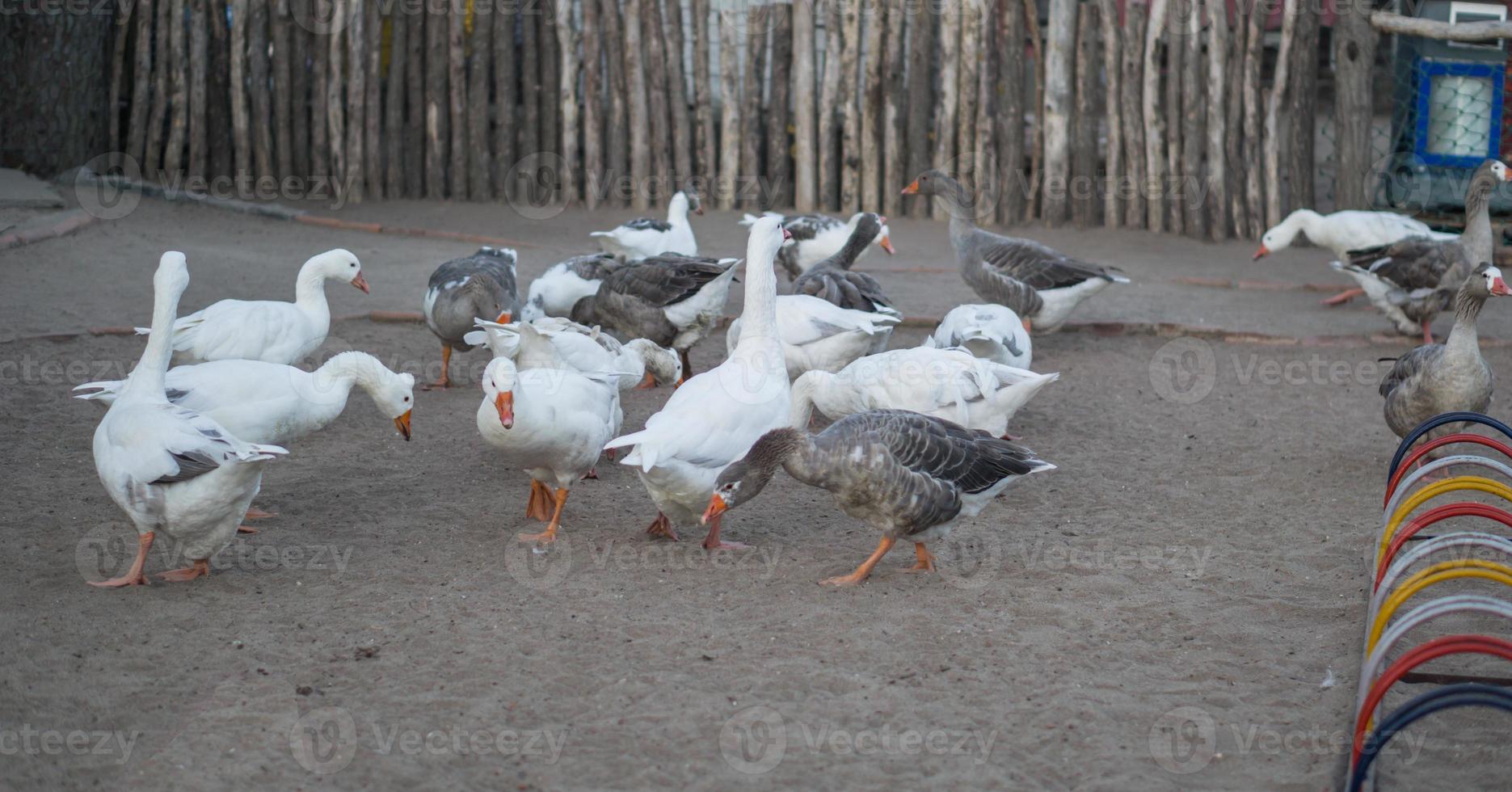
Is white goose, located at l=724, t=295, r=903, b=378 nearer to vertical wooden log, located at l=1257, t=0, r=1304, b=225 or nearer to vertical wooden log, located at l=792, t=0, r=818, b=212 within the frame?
vertical wooden log, located at l=792, t=0, r=818, b=212

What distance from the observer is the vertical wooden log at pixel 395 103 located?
12430 mm

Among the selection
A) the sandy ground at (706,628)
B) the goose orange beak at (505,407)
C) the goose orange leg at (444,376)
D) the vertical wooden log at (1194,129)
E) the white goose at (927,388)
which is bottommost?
the sandy ground at (706,628)

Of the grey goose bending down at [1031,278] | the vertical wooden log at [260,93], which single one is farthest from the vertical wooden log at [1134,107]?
the vertical wooden log at [260,93]

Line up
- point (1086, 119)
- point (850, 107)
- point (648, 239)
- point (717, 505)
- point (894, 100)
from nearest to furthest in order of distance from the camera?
1. point (717, 505)
2. point (648, 239)
3. point (1086, 119)
4. point (894, 100)
5. point (850, 107)

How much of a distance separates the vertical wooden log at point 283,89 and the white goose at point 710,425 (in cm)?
818

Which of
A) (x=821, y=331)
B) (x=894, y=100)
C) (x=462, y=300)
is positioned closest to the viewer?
(x=821, y=331)

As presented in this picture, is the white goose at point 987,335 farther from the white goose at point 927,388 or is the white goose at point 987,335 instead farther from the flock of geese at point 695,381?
the white goose at point 927,388

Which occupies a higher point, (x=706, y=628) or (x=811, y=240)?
(x=811, y=240)

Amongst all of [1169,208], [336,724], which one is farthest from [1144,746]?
[1169,208]

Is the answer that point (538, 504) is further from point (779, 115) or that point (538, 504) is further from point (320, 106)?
point (320, 106)

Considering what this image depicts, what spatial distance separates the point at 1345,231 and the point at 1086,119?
2.53 metres

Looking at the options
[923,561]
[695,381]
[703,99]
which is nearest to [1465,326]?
[923,561]

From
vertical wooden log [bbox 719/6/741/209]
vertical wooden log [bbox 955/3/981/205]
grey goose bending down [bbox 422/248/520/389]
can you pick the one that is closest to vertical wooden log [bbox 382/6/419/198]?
vertical wooden log [bbox 719/6/741/209]

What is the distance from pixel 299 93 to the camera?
1252 cm
